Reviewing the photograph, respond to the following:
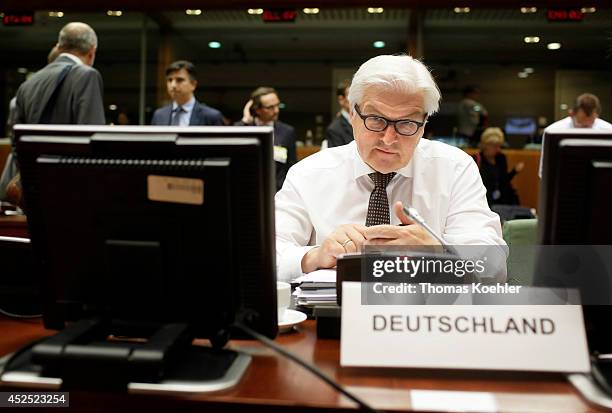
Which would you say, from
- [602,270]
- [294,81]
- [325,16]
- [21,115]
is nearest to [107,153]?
Answer: [602,270]

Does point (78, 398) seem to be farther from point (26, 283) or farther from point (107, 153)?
point (26, 283)

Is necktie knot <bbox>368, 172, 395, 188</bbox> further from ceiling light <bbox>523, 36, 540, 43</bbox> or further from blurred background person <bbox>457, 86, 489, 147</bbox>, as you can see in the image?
ceiling light <bbox>523, 36, 540, 43</bbox>

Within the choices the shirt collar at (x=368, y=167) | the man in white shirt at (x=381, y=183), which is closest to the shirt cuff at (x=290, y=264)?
the man in white shirt at (x=381, y=183)

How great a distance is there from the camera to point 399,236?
1.45 m

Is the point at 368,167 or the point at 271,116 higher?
the point at 271,116

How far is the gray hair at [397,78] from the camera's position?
5.54ft

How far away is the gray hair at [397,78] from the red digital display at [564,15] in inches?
213

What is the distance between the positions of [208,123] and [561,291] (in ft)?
12.4

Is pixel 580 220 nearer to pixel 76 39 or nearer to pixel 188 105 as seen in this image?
pixel 76 39

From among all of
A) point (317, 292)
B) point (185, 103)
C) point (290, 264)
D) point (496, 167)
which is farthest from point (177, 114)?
point (317, 292)

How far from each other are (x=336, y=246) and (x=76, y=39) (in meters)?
2.60

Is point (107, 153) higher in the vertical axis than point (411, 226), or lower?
higher

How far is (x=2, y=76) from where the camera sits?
9.30 metres

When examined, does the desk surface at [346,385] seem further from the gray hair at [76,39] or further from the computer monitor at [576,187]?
the gray hair at [76,39]
